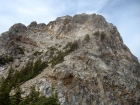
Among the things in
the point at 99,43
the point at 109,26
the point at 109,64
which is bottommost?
the point at 109,64

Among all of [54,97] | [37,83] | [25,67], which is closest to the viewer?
[54,97]

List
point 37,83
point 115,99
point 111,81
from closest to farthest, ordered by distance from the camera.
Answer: point 37,83 → point 115,99 → point 111,81

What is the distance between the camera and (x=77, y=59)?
221 feet

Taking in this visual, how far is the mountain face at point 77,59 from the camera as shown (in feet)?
187

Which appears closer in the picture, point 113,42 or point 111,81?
point 111,81

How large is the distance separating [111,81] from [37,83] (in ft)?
69.2

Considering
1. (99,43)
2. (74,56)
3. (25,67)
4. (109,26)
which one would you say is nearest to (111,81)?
(74,56)

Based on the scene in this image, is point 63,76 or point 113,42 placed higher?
point 113,42

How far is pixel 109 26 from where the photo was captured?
324 feet

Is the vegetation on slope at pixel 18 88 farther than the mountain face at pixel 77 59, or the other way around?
the mountain face at pixel 77 59

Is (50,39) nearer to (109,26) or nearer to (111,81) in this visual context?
(109,26)

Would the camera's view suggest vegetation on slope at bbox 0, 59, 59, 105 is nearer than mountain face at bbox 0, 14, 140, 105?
Yes

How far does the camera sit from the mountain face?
56.9 meters

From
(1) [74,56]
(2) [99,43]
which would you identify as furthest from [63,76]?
(2) [99,43]
